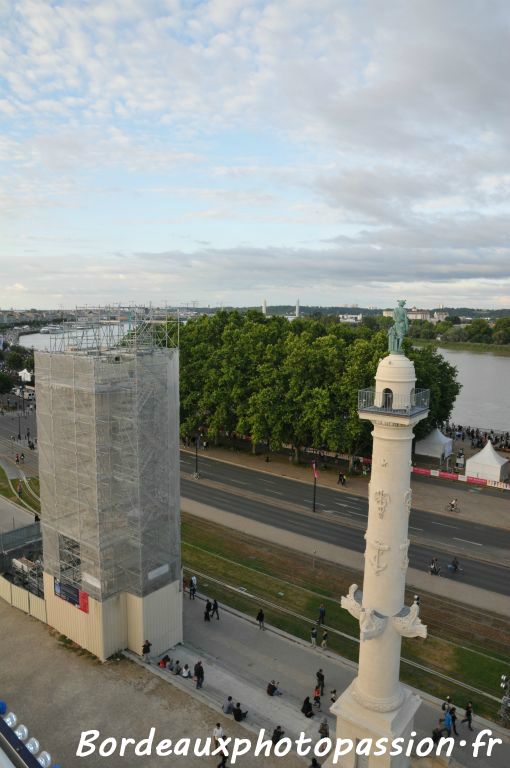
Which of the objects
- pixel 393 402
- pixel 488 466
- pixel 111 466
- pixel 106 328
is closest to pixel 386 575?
pixel 393 402

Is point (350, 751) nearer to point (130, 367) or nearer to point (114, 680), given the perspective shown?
point (114, 680)

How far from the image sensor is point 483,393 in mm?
84875

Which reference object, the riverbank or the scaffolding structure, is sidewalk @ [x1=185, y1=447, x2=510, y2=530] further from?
the riverbank

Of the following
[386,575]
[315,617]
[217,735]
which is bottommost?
[315,617]

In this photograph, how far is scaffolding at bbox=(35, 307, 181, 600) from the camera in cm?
1914

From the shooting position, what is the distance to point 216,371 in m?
46.9

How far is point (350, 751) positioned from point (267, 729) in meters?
2.84

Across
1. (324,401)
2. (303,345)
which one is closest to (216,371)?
(303,345)

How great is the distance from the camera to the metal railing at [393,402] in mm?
13953

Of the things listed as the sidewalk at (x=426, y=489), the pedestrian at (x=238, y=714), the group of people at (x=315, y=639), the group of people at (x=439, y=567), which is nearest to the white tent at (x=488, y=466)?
the sidewalk at (x=426, y=489)

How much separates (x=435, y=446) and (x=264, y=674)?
101ft

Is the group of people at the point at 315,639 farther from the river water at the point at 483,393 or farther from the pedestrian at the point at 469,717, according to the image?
the river water at the point at 483,393

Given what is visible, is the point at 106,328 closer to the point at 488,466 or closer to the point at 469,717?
the point at 469,717

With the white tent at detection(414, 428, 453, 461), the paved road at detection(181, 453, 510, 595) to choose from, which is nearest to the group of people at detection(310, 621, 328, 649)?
the paved road at detection(181, 453, 510, 595)
